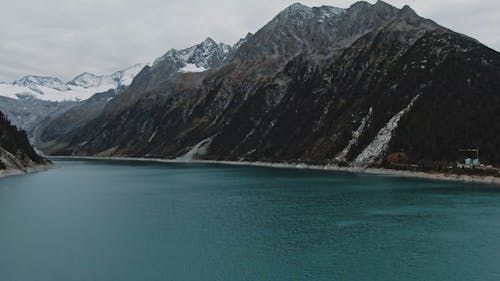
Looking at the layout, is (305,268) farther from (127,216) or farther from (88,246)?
(127,216)

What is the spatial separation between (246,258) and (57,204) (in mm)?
73315

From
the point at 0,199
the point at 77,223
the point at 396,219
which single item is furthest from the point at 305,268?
the point at 0,199

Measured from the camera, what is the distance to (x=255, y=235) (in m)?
81.9

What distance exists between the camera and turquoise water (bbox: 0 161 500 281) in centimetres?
6122

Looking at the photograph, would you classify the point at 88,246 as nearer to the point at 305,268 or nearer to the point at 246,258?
the point at 246,258

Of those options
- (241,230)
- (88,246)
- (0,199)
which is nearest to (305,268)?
(241,230)

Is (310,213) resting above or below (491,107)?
below

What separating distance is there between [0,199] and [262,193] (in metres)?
67.4

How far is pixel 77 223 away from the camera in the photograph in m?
95.6

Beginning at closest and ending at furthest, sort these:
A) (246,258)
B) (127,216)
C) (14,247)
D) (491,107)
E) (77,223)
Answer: (246,258) → (14,247) → (77,223) → (127,216) → (491,107)

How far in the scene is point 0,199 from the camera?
129m

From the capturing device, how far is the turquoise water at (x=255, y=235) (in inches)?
2410

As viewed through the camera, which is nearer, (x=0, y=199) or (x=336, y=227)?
(x=336, y=227)

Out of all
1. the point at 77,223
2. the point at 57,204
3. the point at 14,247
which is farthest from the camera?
the point at 57,204
